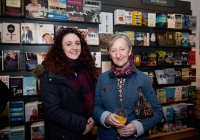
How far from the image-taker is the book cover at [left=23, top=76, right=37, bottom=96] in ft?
7.70

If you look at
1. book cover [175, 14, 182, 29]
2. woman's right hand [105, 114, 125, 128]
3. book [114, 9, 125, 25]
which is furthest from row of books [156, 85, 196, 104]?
woman's right hand [105, 114, 125, 128]

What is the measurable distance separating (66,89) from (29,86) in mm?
1324

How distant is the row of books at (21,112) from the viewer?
2.22m

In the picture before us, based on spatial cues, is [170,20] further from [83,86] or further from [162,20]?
[83,86]

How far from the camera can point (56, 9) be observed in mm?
2404

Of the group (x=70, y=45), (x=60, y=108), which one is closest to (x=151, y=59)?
(x=70, y=45)

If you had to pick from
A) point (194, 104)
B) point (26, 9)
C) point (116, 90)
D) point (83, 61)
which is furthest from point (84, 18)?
point (194, 104)

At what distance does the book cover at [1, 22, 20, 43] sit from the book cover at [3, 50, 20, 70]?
0.16 meters

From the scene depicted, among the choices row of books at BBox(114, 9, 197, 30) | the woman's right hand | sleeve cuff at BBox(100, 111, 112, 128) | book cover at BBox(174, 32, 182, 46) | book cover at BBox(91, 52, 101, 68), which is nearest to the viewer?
the woman's right hand

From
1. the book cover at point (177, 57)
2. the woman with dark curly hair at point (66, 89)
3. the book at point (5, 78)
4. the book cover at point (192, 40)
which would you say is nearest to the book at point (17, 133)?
the book at point (5, 78)

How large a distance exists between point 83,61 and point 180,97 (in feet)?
8.76

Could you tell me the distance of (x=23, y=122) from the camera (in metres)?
2.38

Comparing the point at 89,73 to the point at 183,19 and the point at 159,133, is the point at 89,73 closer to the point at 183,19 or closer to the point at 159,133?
the point at 159,133

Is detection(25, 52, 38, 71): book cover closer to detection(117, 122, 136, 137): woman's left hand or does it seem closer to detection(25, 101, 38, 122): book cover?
detection(25, 101, 38, 122): book cover
